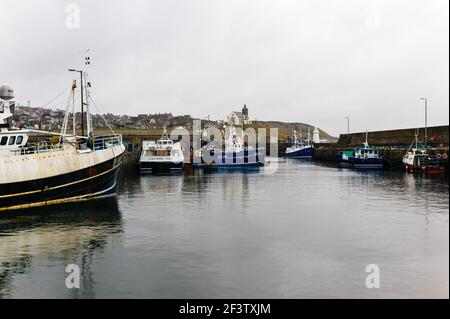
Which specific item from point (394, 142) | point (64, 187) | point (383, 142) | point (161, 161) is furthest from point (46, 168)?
point (383, 142)

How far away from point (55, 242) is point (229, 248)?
371 inches

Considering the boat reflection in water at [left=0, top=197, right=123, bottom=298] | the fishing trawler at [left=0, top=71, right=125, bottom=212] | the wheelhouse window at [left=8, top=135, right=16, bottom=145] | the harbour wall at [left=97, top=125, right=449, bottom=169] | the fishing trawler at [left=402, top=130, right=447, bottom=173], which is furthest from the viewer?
the harbour wall at [left=97, top=125, right=449, bottom=169]

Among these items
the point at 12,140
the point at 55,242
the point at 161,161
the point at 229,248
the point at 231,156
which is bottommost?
the point at 229,248

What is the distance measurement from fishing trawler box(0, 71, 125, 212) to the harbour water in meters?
1.51

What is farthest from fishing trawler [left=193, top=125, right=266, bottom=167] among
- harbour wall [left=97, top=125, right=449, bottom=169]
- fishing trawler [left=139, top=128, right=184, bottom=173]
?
harbour wall [left=97, top=125, right=449, bottom=169]

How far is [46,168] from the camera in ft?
112

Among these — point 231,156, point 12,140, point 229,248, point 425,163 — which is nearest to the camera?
point 229,248

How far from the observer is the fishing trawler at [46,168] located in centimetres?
3275

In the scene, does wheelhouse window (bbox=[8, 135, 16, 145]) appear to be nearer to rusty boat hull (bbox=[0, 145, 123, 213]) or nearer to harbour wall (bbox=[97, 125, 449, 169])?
rusty boat hull (bbox=[0, 145, 123, 213])

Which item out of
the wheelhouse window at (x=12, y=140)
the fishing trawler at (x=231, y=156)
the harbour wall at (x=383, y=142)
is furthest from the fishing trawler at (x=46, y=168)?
the harbour wall at (x=383, y=142)

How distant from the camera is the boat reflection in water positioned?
17062mm

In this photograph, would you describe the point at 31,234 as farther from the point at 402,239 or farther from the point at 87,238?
the point at 402,239

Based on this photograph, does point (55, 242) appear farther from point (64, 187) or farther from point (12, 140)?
point (12, 140)
